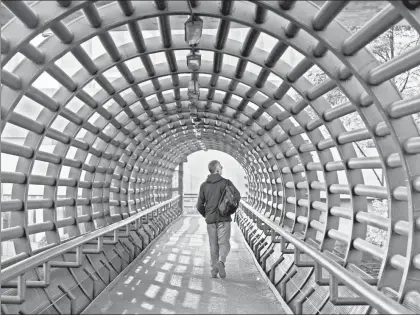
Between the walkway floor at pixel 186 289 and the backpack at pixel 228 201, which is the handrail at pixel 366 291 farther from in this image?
the backpack at pixel 228 201

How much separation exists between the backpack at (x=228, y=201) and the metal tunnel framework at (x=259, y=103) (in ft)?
4.33

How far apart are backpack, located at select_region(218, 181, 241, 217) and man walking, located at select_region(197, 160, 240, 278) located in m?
0.06

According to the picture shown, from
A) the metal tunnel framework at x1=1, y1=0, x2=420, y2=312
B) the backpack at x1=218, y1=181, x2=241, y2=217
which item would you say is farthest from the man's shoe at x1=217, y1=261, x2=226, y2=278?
the metal tunnel framework at x1=1, y1=0, x2=420, y2=312

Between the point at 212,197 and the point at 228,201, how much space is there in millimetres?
323

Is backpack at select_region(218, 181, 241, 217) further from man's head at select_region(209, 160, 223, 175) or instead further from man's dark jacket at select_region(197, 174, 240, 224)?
man's head at select_region(209, 160, 223, 175)

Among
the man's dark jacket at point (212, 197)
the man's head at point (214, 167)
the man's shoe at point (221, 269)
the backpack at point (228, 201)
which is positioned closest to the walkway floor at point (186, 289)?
the man's shoe at point (221, 269)

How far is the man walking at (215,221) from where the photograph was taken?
9.66 metres

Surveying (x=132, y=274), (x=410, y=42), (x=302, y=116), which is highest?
(x=410, y=42)

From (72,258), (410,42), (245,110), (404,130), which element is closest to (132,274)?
(72,258)

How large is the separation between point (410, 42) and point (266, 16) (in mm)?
7665

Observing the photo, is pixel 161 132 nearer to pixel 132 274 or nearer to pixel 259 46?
pixel 132 274

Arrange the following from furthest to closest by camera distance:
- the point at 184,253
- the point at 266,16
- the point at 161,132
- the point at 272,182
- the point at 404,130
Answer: the point at 161,132 < the point at 272,182 < the point at 184,253 < the point at 266,16 < the point at 404,130

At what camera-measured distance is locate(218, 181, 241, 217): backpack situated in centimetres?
962

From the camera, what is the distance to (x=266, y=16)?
6000 mm
